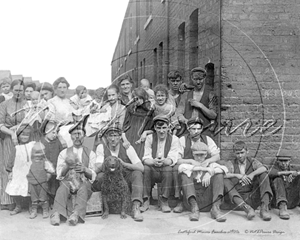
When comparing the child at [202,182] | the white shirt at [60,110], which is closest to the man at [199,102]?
the child at [202,182]

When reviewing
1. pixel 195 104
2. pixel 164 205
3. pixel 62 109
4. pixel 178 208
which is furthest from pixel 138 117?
pixel 178 208

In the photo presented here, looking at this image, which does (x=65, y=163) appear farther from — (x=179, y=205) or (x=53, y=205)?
(x=179, y=205)

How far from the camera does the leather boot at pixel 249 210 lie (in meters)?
5.52

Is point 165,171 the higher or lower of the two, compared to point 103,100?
lower

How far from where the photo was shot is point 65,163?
5.55m

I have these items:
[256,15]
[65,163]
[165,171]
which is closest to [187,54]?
[256,15]

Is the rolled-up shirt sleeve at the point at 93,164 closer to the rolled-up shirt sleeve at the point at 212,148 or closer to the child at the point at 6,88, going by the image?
the rolled-up shirt sleeve at the point at 212,148

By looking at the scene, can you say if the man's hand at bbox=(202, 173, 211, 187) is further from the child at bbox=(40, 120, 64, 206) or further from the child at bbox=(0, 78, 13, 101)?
the child at bbox=(0, 78, 13, 101)

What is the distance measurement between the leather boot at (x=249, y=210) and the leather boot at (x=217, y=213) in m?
0.31

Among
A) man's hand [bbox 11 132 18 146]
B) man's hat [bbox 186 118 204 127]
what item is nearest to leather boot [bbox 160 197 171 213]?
man's hat [bbox 186 118 204 127]

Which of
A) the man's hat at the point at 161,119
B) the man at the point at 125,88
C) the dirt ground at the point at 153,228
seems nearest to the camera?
the dirt ground at the point at 153,228

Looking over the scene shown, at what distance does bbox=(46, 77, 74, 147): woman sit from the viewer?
5.88 meters

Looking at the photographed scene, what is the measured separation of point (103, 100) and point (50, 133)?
34.7 inches

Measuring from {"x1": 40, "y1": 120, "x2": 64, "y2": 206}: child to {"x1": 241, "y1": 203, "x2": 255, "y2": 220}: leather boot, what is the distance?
8.39 ft
